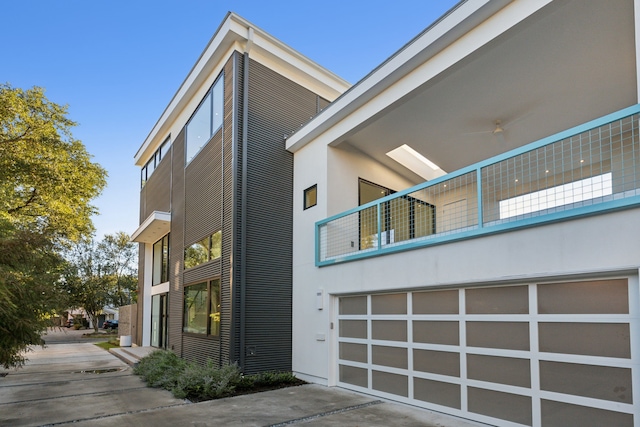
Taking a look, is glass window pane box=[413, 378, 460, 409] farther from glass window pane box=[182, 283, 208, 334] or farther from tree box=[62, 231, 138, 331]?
tree box=[62, 231, 138, 331]

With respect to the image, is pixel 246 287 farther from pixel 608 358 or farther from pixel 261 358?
pixel 608 358

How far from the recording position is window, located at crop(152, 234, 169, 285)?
14.7m

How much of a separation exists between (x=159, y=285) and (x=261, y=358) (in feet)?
26.7

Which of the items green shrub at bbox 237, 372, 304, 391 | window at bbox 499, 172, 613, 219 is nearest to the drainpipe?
green shrub at bbox 237, 372, 304, 391

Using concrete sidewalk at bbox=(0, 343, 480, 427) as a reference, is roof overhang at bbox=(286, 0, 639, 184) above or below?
above

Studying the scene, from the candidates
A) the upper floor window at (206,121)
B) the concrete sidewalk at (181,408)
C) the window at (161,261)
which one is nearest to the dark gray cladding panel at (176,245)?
the upper floor window at (206,121)

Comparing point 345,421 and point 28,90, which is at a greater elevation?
point 28,90

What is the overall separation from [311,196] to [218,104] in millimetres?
3338

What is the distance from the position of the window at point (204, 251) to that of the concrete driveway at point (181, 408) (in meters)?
3.03

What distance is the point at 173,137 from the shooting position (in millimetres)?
13758

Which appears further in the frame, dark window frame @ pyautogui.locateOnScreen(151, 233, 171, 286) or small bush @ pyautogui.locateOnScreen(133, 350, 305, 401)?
dark window frame @ pyautogui.locateOnScreen(151, 233, 171, 286)

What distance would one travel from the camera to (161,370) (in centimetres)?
867

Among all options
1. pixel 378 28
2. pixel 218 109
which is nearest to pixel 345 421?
pixel 218 109

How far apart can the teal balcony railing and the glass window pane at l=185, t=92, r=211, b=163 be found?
4.47 meters
